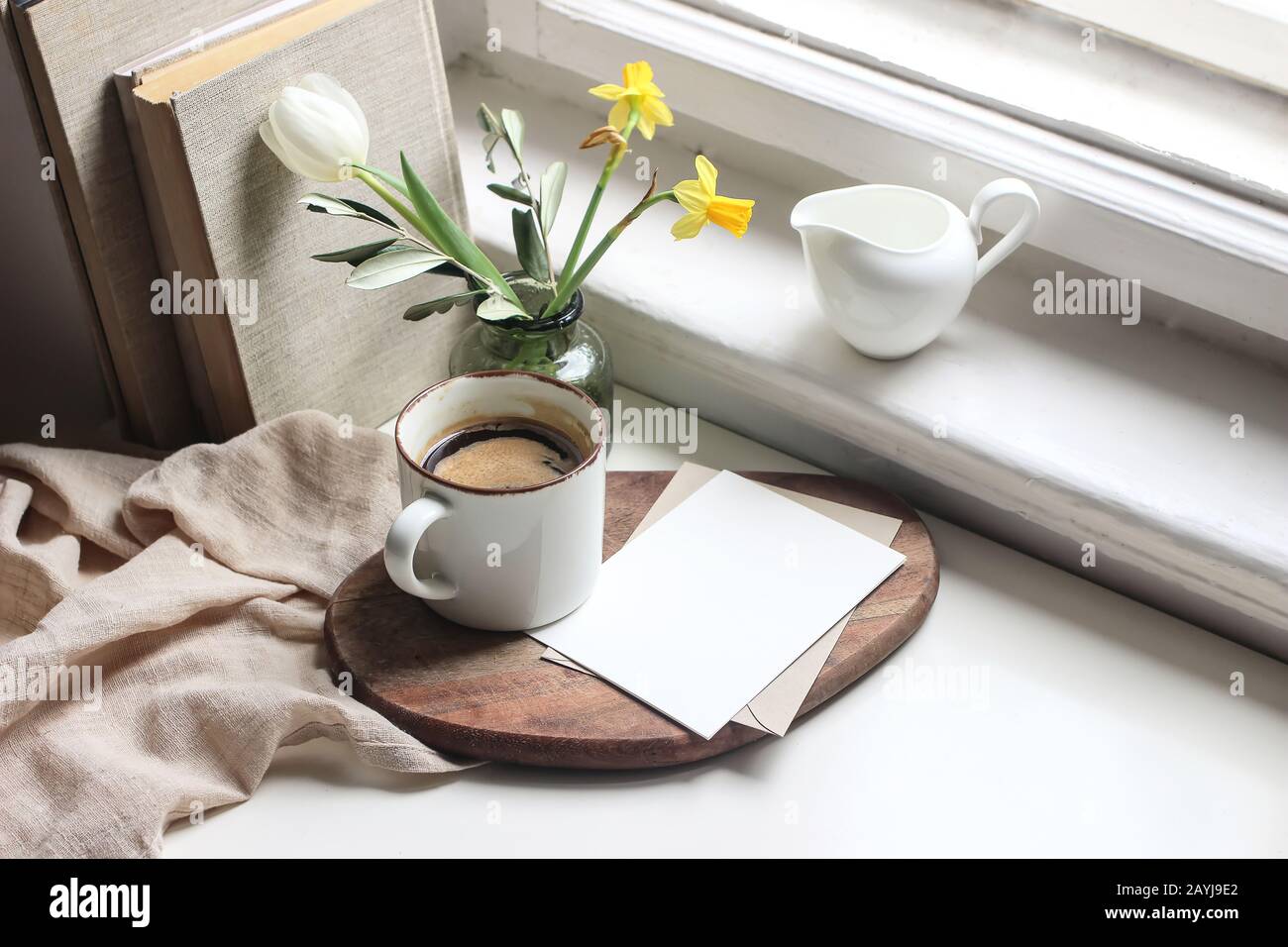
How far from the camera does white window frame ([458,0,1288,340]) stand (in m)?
0.77

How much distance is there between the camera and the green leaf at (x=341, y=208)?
696mm

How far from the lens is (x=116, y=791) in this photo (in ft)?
1.97

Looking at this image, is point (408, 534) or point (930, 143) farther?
point (930, 143)

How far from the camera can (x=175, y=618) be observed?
0.67m

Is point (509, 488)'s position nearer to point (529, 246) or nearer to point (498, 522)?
point (498, 522)

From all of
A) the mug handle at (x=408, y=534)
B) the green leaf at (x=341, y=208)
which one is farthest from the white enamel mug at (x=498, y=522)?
the green leaf at (x=341, y=208)

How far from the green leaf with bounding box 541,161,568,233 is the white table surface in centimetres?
35

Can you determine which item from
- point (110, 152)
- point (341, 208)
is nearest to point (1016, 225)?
point (341, 208)

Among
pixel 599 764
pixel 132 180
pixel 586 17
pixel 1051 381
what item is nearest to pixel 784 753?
pixel 599 764

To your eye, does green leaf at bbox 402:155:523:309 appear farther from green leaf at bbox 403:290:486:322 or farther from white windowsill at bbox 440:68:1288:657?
white windowsill at bbox 440:68:1288:657

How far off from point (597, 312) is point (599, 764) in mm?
374

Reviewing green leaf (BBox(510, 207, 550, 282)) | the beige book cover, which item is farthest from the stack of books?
green leaf (BBox(510, 207, 550, 282))

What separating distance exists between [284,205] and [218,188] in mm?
49

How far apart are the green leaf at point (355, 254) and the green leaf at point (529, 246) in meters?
0.08
